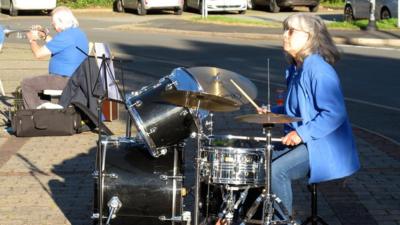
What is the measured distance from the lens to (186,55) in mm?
19156

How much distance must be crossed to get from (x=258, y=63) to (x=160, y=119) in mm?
11755

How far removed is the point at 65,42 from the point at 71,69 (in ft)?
1.31

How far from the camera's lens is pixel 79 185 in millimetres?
7832

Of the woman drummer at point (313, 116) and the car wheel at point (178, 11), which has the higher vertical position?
the woman drummer at point (313, 116)

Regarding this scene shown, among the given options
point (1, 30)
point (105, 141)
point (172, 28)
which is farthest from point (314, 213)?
point (172, 28)

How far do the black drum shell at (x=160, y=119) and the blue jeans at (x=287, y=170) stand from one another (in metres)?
0.60

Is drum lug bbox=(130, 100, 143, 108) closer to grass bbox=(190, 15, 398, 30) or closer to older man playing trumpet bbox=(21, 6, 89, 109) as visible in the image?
older man playing trumpet bbox=(21, 6, 89, 109)

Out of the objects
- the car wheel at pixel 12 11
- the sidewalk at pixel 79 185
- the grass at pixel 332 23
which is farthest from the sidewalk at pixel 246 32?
the sidewalk at pixel 79 185

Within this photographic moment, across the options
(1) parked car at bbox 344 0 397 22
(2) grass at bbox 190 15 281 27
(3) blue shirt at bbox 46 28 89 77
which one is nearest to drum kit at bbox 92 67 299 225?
(3) blue shirt at bbox 46 28 89 77

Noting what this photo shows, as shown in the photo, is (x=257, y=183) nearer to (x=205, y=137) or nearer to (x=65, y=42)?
(x=205, y=137)

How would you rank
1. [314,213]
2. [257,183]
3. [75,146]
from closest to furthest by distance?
1. [257,183]
2. [314,213]
3. [75,146]

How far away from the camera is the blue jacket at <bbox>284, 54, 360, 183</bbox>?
5348mm

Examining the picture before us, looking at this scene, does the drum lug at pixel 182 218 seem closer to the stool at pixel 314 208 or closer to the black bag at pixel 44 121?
the stool at pixel 314 208

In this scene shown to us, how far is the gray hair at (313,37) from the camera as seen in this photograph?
5453 millimetres
